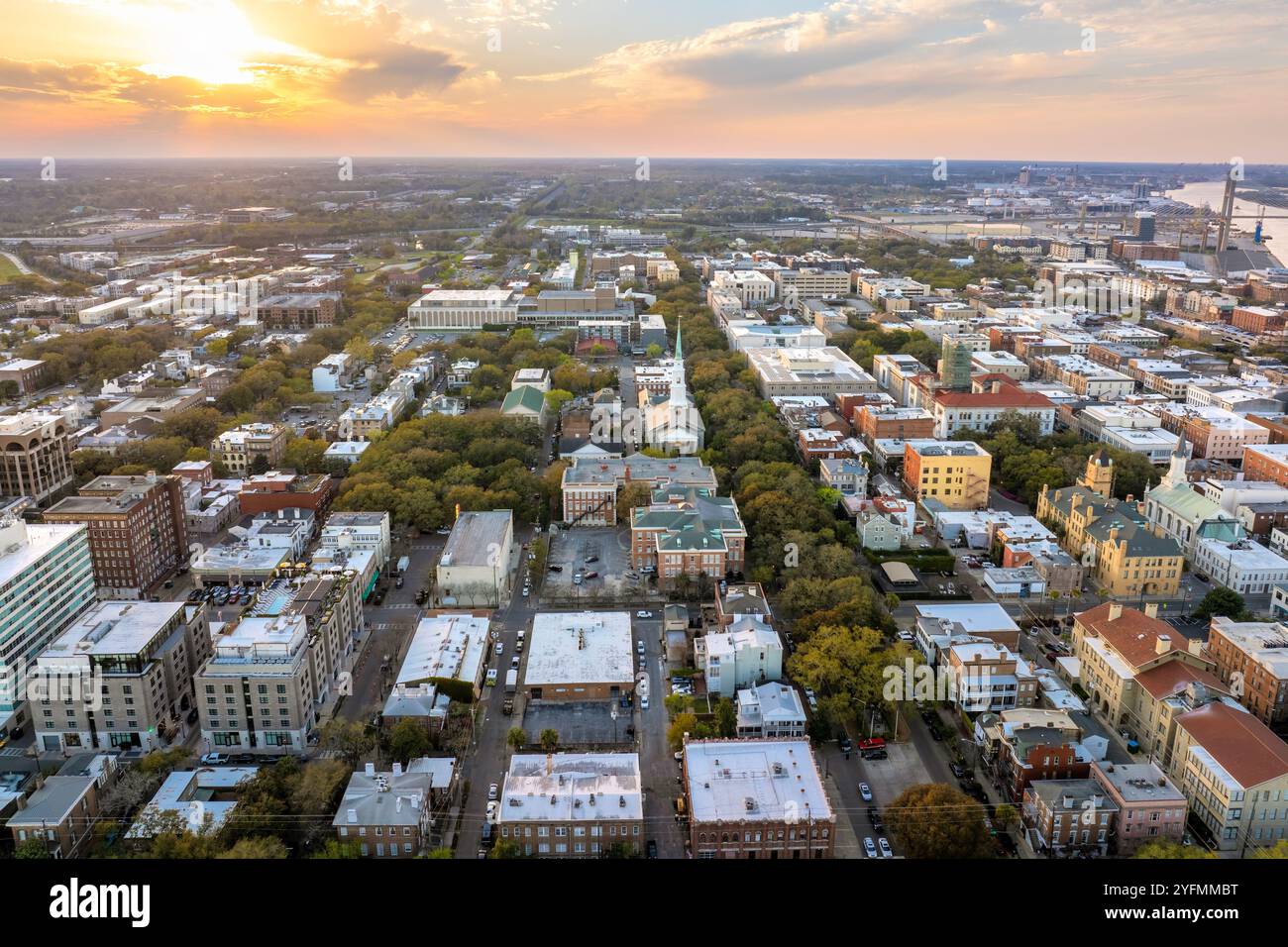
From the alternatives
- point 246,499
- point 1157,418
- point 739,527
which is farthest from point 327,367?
point 1157,418

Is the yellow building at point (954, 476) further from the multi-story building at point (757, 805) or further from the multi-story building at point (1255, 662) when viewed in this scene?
the multi-story building at point (757, 805)

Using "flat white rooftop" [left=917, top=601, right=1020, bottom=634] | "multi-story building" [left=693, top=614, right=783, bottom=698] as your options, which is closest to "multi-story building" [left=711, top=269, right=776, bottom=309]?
"flat white rooftop" [left=917, top=601, right=1020, bottom=634]

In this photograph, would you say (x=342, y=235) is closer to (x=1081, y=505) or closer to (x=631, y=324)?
(x=631, y=324)

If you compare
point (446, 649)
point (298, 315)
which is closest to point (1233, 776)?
point (446, 649)

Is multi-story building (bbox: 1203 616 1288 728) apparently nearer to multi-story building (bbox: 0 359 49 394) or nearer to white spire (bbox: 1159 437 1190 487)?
white spire (bbox: 1159 437 1190 487)

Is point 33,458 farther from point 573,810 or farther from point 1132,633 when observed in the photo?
point 1132,633

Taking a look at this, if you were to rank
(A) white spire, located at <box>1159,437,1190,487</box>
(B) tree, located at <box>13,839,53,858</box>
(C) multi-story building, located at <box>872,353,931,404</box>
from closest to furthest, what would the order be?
(B) tree, located at <box>13,839,53,858</box> < (A) white spire, located at <box>1159,437,1190,487</box> < (C) multi-story building, located at <box>872,353,931,404</box>

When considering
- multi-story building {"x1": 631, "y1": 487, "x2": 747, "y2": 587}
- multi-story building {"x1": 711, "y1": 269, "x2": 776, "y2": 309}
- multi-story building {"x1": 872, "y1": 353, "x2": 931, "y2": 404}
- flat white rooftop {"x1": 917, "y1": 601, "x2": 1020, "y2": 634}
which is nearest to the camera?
flat white rooftop {"x1": 917, "y1": 601, "x2": 1020, "y2": 634}
